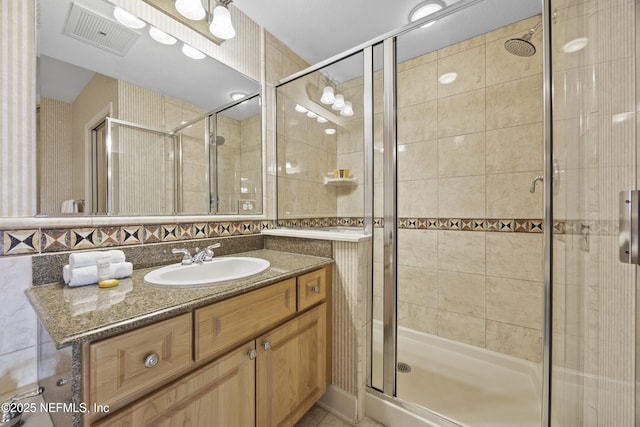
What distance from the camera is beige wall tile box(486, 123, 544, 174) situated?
5.16 ft

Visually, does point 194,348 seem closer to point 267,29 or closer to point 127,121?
point 127,121

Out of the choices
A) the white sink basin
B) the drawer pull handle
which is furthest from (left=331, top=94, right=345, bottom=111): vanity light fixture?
the drawer pull handle

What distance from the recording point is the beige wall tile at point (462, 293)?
1766 mm

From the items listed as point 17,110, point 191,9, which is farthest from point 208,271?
point 191,9

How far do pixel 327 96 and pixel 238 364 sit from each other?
180 cm

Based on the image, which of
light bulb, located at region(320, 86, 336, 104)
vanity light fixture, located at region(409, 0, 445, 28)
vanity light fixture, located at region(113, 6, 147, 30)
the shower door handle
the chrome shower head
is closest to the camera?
the shower door handle

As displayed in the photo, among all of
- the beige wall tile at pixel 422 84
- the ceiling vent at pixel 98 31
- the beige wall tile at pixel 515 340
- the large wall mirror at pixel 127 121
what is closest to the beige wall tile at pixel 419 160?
the beige wall tile at pixel 422 84

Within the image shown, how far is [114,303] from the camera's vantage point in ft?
2.22

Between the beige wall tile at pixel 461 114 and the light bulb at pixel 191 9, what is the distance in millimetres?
1686

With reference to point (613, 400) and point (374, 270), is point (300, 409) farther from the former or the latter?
point (613, 400)

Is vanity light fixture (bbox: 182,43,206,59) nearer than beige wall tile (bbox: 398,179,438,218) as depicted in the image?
Yes

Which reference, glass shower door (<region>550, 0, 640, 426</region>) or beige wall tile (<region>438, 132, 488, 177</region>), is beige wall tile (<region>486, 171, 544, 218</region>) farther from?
glass shower door (<region>550, 0, 640, 426</region>)

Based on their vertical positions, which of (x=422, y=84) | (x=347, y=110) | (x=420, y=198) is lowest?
(x=420, y=198)

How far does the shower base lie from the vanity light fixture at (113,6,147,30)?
6.18 ft
